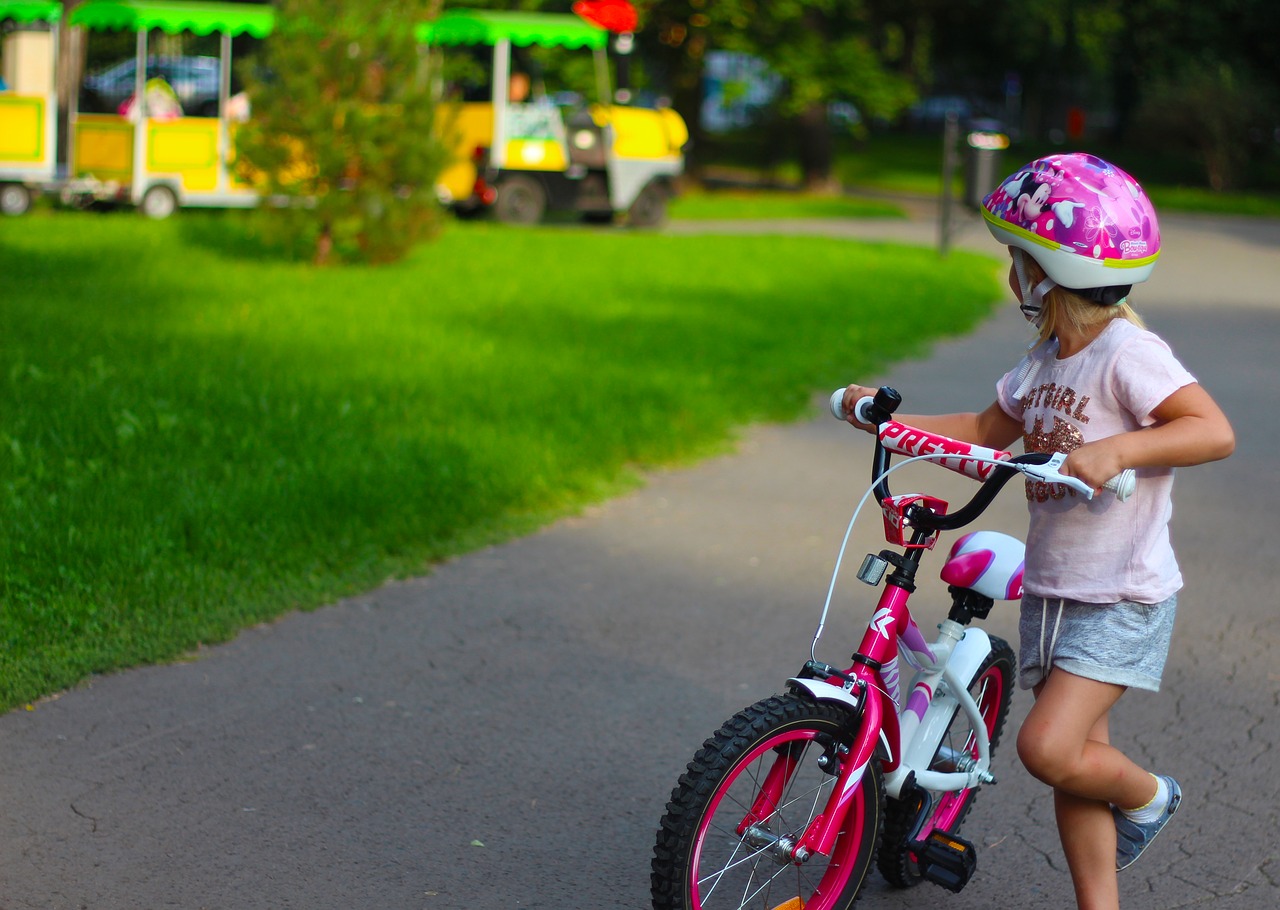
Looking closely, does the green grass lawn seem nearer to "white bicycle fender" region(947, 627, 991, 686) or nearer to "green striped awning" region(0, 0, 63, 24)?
"white bicycle fender" region(947, 627, 991, 686)

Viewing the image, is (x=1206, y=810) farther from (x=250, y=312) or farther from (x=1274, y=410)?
(x=250, y=312)

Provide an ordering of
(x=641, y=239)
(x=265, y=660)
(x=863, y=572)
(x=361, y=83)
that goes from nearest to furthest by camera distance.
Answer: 1. (x=863, y=572)
2. (x=265, y=660)
3. (x=361, y=83)
4. (x=641, y=239)

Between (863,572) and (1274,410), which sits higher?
(863,572)

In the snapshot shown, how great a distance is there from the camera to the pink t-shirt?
276 cm

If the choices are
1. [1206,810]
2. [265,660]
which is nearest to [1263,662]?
[1206,810]

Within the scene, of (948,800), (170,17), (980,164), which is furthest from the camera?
(170,17)

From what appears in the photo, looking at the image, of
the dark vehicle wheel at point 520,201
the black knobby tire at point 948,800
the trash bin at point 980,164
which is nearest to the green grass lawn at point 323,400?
the black knobby tire at point 948,800

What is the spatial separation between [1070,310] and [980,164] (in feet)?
48.6

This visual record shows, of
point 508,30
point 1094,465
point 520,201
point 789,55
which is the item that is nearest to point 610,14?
point 508,30

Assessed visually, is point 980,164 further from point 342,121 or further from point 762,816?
point 762,816

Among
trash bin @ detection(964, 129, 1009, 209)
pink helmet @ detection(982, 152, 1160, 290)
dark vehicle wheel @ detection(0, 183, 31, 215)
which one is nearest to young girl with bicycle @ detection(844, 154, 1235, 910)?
pink helmet @ detection(982, 152, 1160, 290)

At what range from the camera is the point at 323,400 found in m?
7.67

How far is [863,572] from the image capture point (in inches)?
109

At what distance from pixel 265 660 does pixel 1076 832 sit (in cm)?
267
